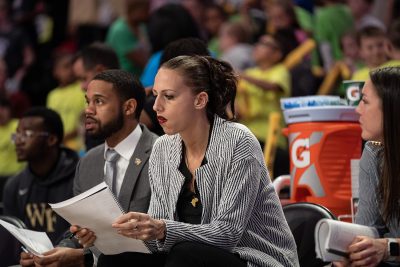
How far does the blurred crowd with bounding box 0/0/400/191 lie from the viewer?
7262mm

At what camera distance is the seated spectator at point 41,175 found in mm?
6188

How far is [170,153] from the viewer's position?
4.67 metres

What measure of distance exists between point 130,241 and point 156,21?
305 centimetres

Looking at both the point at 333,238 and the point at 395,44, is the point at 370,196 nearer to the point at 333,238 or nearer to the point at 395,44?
the point at 333,238

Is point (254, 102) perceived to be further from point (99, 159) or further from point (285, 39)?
point (99, 159)

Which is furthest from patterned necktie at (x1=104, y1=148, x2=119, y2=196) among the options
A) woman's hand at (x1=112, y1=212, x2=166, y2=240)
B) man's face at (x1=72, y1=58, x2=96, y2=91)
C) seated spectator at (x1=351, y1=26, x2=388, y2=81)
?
seated spectator at (x1=351, y1=26, x2=388, y2=81)

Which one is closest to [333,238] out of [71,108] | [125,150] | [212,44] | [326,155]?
[125,150]

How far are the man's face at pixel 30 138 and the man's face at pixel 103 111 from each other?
1.30 meters

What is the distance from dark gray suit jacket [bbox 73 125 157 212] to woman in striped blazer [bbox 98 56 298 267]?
0.36m

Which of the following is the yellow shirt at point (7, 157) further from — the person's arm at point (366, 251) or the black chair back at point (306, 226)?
the person's arm at point (366, 251)

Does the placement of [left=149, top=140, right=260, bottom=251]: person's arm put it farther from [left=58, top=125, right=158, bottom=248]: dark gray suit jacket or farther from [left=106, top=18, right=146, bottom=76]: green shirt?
[left=106, top=18, right=146, bottom=76]: green shirt

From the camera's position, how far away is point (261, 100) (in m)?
8.19

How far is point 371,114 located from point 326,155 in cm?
144

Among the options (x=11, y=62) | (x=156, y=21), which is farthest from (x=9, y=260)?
(x=11, y=62)
